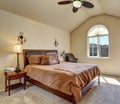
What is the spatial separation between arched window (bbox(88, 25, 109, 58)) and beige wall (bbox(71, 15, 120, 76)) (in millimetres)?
265

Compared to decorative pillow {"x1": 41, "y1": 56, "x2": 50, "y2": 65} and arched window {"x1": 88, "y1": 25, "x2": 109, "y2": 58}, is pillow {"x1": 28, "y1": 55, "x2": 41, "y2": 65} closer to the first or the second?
decorative pillow {"x1": 41, "y1": 56, "x2": 50, "y2": 65}

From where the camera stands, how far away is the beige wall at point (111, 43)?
16.7 feet

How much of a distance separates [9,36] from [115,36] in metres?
4.77

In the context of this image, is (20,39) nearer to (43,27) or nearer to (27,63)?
(27,63)

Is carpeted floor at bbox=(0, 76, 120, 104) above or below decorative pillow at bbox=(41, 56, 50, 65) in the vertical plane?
below

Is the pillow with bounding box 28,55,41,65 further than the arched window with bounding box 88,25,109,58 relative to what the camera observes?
No

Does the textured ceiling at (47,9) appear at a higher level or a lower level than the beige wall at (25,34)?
higher

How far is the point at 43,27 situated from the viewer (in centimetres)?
482

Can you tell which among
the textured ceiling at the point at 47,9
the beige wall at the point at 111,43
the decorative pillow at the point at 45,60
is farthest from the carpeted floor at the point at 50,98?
the textured ceiling at the point at 47,9

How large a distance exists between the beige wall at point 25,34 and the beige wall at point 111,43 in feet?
4.63

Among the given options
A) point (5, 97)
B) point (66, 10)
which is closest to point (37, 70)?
point (5, 97)

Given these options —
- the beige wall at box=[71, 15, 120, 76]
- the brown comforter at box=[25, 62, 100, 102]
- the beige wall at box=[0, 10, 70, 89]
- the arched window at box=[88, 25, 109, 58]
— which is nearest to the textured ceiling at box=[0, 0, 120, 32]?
the beige wall at box=[0, 10, 70, 89]

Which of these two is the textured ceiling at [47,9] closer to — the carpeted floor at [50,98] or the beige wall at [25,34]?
the beige wall at [25,34]

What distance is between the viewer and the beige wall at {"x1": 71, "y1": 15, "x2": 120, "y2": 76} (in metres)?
5.09
